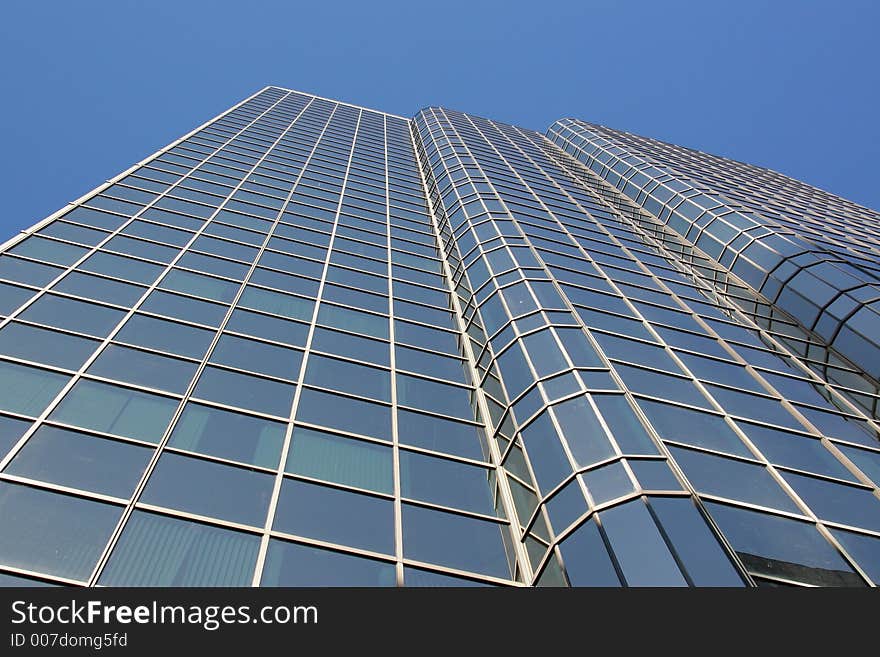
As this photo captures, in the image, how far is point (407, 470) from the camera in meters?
13.6

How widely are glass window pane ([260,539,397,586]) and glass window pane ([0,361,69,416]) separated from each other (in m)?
5.50

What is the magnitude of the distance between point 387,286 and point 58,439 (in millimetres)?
12421

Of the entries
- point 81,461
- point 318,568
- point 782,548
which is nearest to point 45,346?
point 81,461

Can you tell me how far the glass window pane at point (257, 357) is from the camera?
1542 centimetres

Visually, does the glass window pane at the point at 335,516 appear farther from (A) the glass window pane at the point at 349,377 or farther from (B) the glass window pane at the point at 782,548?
(B) the glass window pane at the point at 782,548

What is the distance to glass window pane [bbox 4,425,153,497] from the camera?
10711 millimetres

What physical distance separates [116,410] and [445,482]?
675 centimetres

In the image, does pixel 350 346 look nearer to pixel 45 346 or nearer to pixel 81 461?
pixel 45 346

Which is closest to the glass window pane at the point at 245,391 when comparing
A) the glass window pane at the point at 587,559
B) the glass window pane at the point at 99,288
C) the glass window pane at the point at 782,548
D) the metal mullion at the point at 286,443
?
the metal mullion at the point at 286,443

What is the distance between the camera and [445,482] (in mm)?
13680
